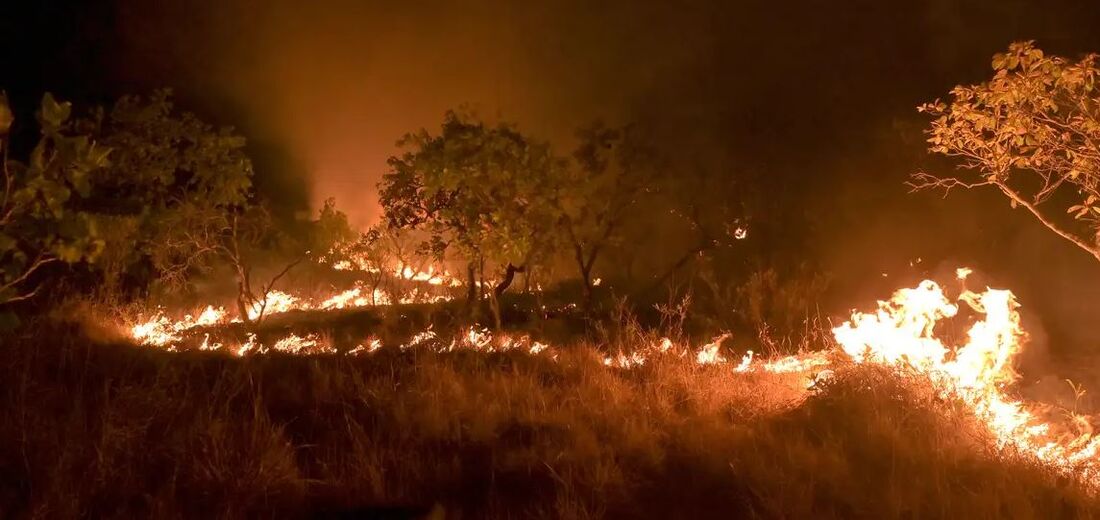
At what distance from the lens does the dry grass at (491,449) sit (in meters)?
4.83

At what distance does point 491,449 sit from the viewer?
6078mm

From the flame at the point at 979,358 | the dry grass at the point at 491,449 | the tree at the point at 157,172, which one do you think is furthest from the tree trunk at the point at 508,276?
the flame at the point at 979,358

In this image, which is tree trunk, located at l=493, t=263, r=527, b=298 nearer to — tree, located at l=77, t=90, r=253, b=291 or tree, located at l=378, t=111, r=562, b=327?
tree, located at l=378, t=111, r=562, b=327

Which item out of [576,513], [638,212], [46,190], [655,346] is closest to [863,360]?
[655,346]

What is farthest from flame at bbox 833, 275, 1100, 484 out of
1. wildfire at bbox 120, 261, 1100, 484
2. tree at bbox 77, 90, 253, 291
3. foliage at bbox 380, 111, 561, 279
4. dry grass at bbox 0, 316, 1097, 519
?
tree at bbox 77, 90, 253, 291

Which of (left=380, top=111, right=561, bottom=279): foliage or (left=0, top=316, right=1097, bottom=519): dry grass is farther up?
(left=380, top=111, right=561, bottom=279): foliage

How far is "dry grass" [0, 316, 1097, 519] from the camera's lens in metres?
4.83

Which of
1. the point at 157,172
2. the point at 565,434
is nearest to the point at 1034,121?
the point at 565,434

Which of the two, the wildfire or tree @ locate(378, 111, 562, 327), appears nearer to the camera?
the wildfire

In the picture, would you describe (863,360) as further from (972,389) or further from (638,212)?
(638,212)

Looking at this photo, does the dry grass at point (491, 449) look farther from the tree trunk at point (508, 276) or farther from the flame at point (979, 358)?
the tree trunk at point (508, 276)

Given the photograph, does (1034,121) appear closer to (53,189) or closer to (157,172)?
(53,189)

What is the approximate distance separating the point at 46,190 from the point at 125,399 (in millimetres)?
2051

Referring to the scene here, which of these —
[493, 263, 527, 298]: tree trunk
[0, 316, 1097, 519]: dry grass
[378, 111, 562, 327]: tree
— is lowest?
[0, 316, 1097, 519]: dry grass
